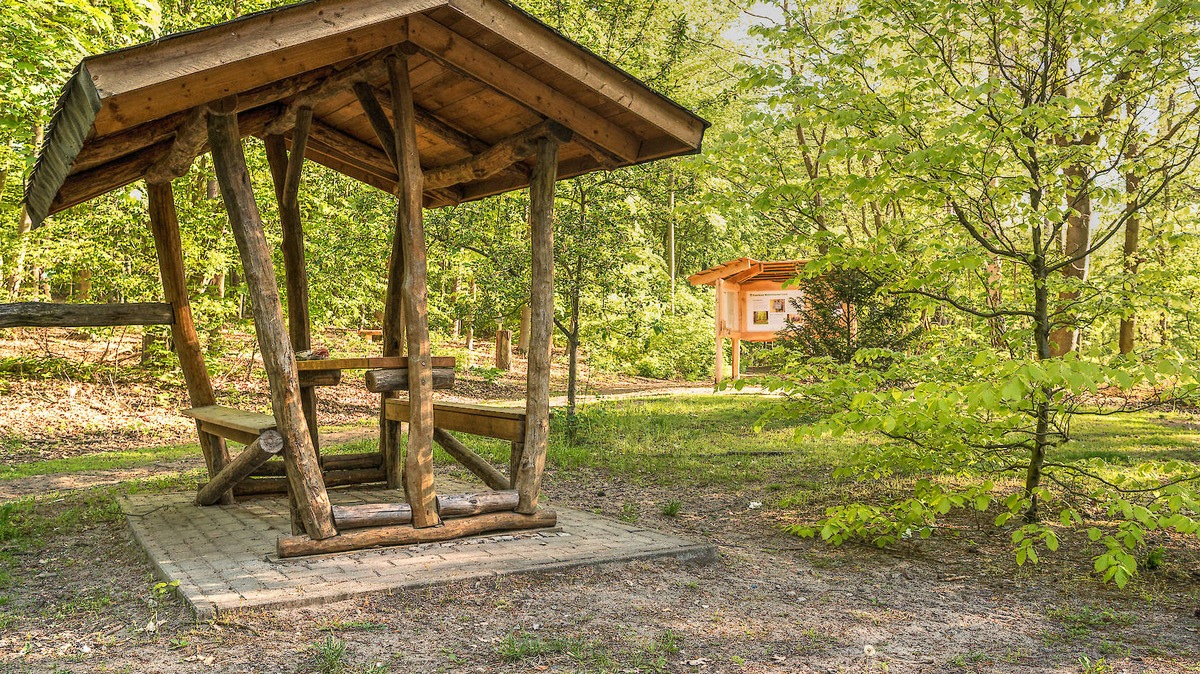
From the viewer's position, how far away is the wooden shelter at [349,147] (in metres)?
4.59

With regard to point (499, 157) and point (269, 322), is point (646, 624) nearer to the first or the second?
point (269, 322)

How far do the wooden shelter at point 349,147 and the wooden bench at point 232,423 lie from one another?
30 mm

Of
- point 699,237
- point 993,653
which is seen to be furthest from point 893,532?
point 699,237

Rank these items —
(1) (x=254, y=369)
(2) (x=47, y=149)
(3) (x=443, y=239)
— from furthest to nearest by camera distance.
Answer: (1) (x=254, y=369) < (3) (x=443, y=239) < (2) (x=47, y=149)

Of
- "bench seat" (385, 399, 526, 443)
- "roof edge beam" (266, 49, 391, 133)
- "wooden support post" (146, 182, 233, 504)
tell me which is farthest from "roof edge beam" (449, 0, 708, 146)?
"wooden support post" (146, 182, 233, 504)

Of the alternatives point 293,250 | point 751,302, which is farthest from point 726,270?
point 293,250

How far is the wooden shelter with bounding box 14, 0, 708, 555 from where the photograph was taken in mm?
4586

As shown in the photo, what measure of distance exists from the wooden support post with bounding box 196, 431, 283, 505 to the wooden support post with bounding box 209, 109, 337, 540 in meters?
0.15

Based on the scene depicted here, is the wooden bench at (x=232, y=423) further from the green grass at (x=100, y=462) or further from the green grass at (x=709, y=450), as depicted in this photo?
the green grass at (x=100, y=462)

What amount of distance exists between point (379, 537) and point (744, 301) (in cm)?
1535

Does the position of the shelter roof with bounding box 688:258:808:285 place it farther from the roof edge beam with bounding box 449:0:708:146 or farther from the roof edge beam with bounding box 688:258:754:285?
the roof edge beam with bounding box 449:0:708:146

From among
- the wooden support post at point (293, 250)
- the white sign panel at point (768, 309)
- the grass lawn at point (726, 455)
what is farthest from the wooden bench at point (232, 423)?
the white sign panel at point (768, 309)

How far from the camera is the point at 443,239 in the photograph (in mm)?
11258

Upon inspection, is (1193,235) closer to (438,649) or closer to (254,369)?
(438,649)
